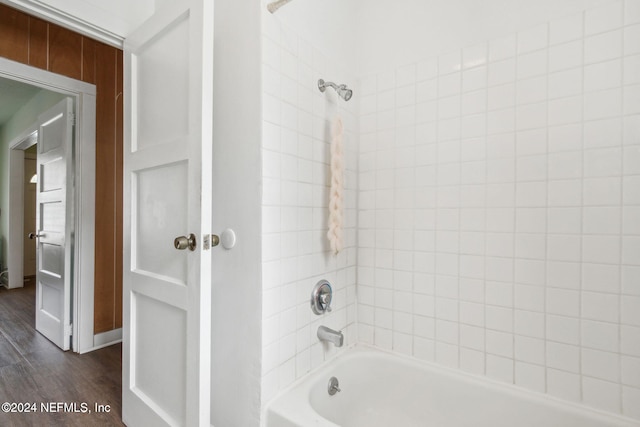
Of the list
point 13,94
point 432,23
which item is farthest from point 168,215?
point 13,94

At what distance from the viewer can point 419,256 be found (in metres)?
1.57

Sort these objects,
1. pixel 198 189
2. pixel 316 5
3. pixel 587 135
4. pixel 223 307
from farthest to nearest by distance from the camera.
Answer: pixel 316 5 < pixel 223 307 < pixel 587 135 < pixel 198 189

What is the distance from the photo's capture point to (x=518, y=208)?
4.36ft

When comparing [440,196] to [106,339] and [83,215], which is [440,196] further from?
[106,339]

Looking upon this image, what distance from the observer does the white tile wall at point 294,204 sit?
1219mm

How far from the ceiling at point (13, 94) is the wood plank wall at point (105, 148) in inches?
56.6

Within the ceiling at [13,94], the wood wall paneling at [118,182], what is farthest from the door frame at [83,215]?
the ceiling at [13,94]

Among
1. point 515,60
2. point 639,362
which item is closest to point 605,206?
point 639,362

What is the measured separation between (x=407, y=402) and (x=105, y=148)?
2785 millimetres

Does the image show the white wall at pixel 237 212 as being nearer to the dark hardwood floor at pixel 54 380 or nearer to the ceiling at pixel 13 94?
the dark hardwood floor at pixel 54 380

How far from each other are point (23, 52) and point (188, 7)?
183cm

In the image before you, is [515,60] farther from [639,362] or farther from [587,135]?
[639,362]

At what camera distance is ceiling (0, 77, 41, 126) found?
10.5ft

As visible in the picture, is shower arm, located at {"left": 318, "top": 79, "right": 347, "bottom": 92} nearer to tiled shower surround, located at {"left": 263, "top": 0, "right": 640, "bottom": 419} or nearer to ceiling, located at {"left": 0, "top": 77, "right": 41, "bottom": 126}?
tiled shower surround, located at {"left": 263, "top": 0, "right": 640, "bottom": 419}
